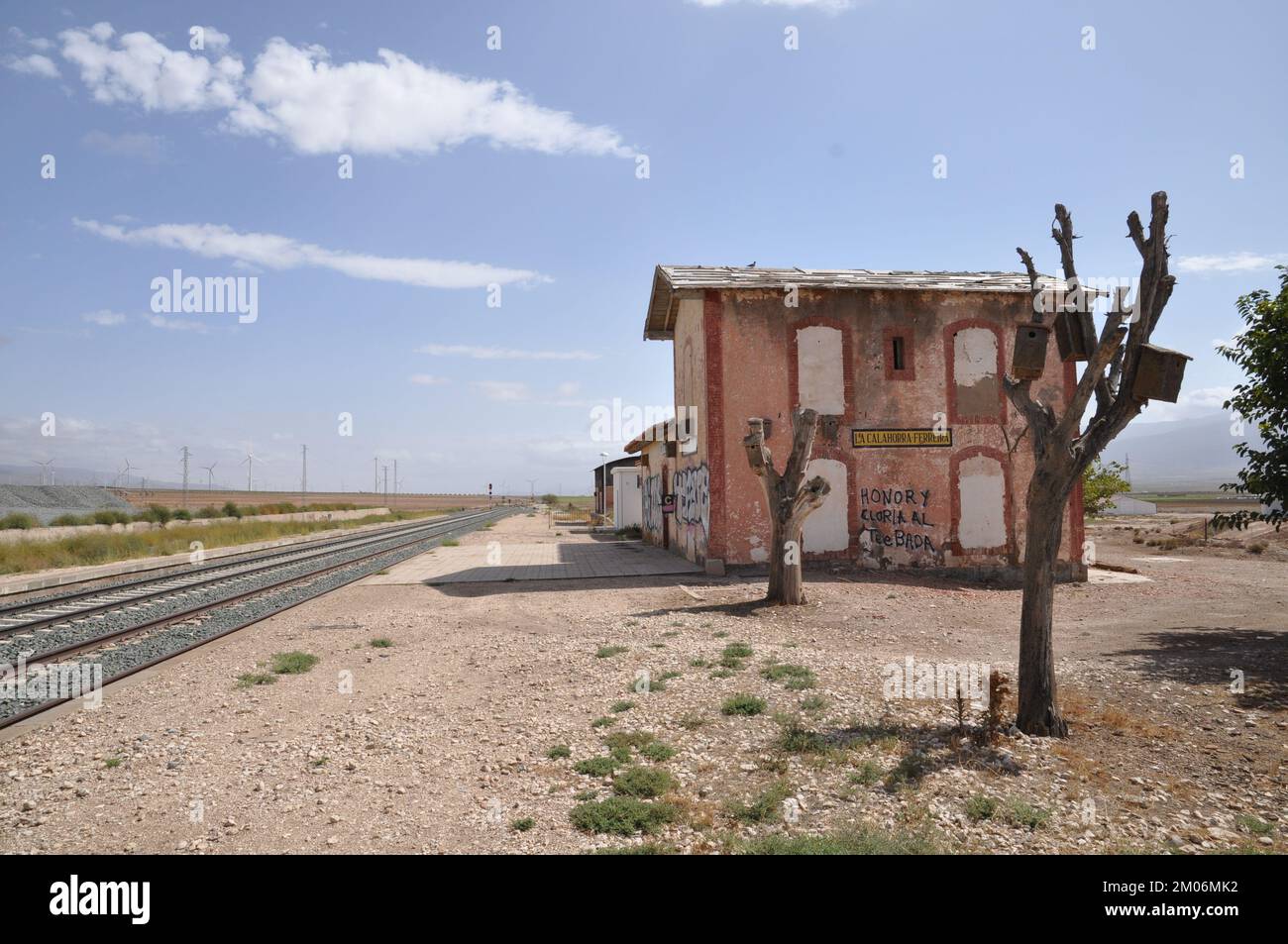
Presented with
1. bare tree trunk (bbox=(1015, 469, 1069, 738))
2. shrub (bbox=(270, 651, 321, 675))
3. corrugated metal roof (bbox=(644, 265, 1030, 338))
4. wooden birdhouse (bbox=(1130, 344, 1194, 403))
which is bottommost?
shrub (bbox=(270, 651, 321, 675))

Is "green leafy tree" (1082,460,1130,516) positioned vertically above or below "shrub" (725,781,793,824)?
above

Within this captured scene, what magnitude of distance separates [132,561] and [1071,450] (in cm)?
2919

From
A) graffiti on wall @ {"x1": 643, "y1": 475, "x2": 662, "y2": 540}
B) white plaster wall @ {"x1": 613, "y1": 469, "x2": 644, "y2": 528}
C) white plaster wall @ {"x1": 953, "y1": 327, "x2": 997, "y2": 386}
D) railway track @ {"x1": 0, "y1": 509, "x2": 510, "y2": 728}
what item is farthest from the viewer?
white plaster wall @ {"x1": 613, "y1": 469, "x2": 644, "y2": 528}

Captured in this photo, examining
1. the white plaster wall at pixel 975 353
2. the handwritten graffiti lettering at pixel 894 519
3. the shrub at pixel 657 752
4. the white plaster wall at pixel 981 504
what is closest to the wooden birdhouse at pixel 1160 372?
the shrub at pixel 657 752

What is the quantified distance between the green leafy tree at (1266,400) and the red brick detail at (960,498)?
7868mm

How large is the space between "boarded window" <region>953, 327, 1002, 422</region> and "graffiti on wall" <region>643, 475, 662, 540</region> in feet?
35.2

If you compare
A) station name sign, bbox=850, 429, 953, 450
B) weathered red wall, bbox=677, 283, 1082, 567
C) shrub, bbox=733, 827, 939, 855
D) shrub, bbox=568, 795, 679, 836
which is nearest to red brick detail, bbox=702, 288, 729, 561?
weathered red wall, bbox=677, 283, 1082, 567

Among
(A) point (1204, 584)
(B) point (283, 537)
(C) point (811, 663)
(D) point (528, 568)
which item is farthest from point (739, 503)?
(B) point (283, 537)

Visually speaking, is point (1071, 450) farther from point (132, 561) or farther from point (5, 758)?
point (132, 561)

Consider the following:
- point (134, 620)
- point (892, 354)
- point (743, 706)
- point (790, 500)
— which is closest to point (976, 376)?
point (892, 354)

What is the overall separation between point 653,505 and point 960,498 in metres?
12.5

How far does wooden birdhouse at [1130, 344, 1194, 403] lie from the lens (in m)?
5.89

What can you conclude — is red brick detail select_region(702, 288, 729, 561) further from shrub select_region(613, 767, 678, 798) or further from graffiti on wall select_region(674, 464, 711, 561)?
shrub select_region(613, 767, 678, 798)

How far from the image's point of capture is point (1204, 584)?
1548 cm
